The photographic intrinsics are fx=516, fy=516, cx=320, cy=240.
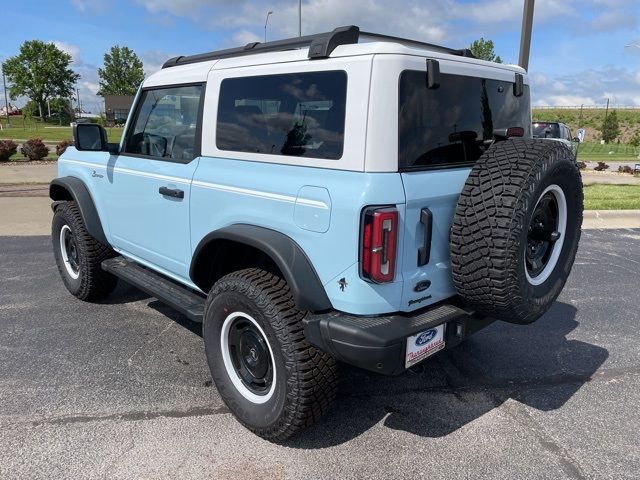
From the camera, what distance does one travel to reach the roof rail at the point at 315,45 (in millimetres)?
2510

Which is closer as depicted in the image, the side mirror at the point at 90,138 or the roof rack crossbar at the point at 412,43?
the roof rack crossbar at the point at 412,43

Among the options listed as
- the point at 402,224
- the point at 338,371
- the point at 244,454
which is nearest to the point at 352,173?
the point at 402,224

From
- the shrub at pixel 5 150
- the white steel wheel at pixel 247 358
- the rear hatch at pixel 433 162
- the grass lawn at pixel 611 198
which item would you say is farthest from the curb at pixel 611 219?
the shrub at pixel 5 150

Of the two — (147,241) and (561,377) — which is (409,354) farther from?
(147,241)

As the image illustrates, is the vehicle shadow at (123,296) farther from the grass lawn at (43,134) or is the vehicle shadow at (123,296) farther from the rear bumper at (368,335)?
the grass lawn at (43,134)

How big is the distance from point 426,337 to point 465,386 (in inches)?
44.1

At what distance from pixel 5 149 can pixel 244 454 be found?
57.6ft

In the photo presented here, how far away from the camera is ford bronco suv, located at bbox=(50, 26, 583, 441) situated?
7.63 ft

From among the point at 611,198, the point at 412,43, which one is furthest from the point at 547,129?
the point at 412,43

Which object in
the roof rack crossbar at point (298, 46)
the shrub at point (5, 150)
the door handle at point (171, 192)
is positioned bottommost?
the shrub at point (5, 150)

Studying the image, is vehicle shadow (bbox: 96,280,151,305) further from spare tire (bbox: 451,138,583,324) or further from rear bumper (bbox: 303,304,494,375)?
spare tire (bbox: 451,138,583,324)

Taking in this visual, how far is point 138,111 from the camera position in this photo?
3.92 meters

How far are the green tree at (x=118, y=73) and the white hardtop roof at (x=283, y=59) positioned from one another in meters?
90.4

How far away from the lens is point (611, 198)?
11.4m
